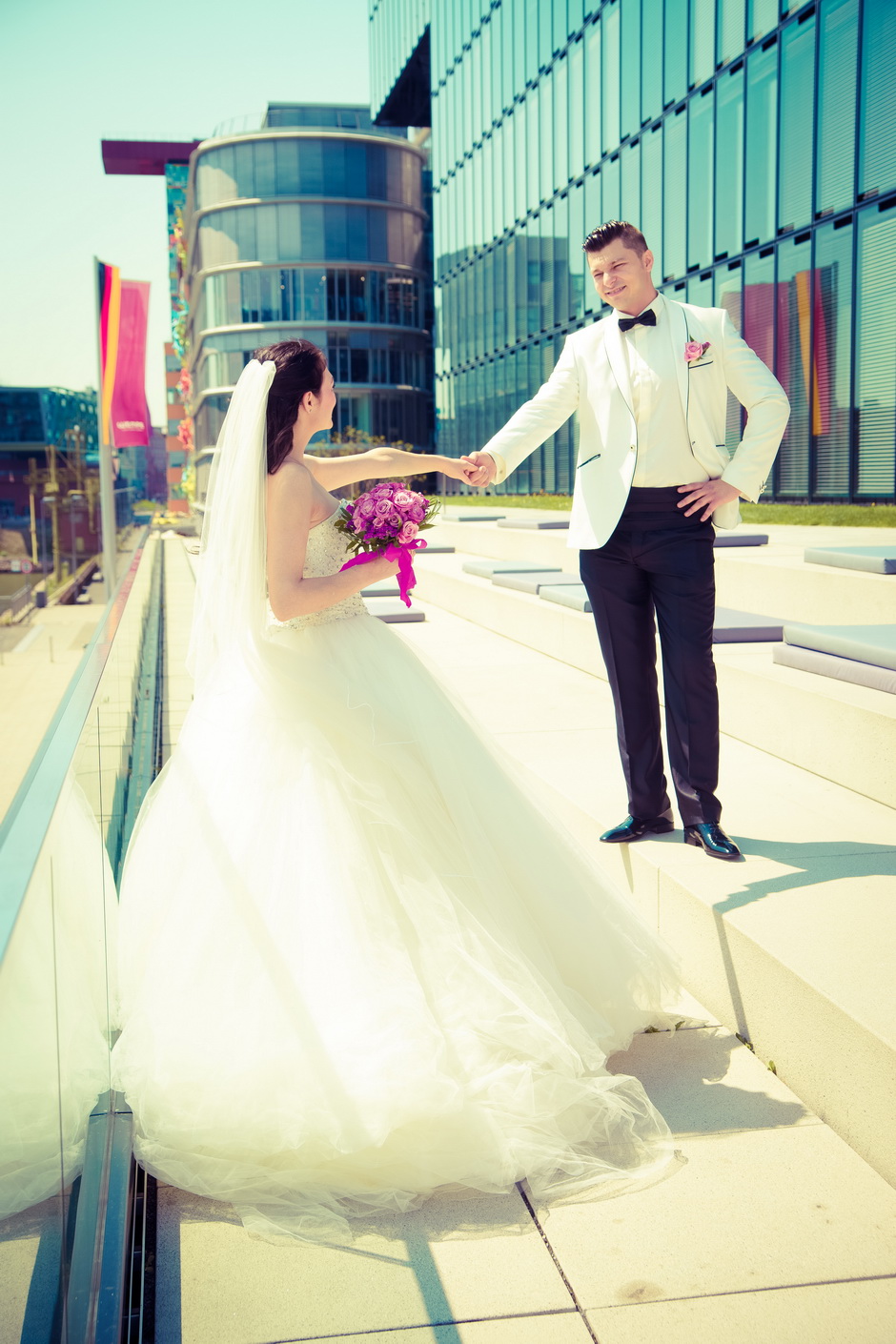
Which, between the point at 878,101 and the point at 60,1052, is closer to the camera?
the point at 60,1052

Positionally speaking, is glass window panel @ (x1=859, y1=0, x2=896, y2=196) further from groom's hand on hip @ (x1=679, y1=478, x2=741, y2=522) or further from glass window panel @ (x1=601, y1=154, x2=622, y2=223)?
groom's hand on hip @ (x1=679, y1=478, x2=741, y2=522)

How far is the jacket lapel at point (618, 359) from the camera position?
3.98 meters

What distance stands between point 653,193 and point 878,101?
6.83 metres

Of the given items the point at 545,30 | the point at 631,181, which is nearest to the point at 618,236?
the point at 631,181

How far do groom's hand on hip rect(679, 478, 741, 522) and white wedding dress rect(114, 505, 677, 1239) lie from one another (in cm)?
116

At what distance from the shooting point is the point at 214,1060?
8.24 feet

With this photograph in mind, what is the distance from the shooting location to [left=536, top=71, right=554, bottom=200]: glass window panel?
77.3 ft

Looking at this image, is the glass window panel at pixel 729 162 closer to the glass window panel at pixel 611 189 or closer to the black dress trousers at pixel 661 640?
the glass window panel at pixel 611 189

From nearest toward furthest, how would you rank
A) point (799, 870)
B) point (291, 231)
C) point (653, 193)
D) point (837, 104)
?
1. point (799, 870)
2. point (837, 104)
3. point (653, 193)
4. point (291, 231)

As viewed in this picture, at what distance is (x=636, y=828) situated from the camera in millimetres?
4172

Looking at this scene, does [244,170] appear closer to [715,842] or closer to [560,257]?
[560,257]

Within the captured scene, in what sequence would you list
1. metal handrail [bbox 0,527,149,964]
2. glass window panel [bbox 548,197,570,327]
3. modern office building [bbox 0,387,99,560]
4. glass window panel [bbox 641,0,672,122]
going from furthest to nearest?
modern office building [bbox 0,387,99,560]
glass window panel [bbox 548,197,570,327]
glass window panel [bbox 641,0,672,122]
metal handrail [bbox 0,527,149,964]

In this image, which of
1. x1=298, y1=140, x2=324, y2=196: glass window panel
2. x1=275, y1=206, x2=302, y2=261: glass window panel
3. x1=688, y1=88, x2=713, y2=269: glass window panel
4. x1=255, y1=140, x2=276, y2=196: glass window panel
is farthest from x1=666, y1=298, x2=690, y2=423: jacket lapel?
x1=255, y1=140, x2=276, y2=196: glass window panel

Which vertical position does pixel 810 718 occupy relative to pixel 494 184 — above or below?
below
